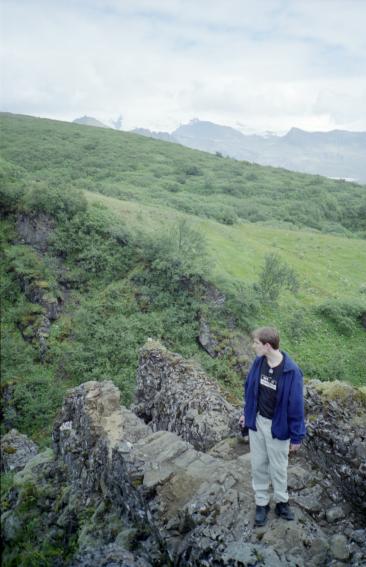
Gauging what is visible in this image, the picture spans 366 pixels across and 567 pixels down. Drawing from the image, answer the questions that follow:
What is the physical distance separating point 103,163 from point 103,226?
154ft

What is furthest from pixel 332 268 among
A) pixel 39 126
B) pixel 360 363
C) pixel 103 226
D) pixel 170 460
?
pixel 39 126

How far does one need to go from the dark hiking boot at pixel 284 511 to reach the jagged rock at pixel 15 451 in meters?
11.9

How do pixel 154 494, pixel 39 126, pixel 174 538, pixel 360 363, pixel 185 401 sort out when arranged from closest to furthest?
pixel 174 538
pixel 154 494
pixel 185 401
pixel 360 363
pixel 39 126

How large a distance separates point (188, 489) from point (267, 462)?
2.06 m

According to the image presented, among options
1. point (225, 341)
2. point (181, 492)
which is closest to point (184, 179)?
point (225, 341)

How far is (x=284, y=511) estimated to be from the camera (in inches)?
282

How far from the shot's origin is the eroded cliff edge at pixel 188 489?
7000 mm

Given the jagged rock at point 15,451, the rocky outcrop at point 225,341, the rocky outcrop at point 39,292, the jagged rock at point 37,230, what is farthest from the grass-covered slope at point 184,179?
the jagged rock at point 15,451

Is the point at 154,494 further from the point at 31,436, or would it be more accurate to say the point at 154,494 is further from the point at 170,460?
the point at 31,436

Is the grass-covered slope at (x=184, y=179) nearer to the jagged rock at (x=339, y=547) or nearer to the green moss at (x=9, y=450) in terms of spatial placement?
the green moss at (x=9, y=450)

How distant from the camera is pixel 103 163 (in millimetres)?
72750

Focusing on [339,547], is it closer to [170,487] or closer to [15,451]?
[170,487]

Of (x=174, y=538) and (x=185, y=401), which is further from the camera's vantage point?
(x=185, y=401)

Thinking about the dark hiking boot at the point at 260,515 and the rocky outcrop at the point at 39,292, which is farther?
the rocky outcrop at the point at 39,292
